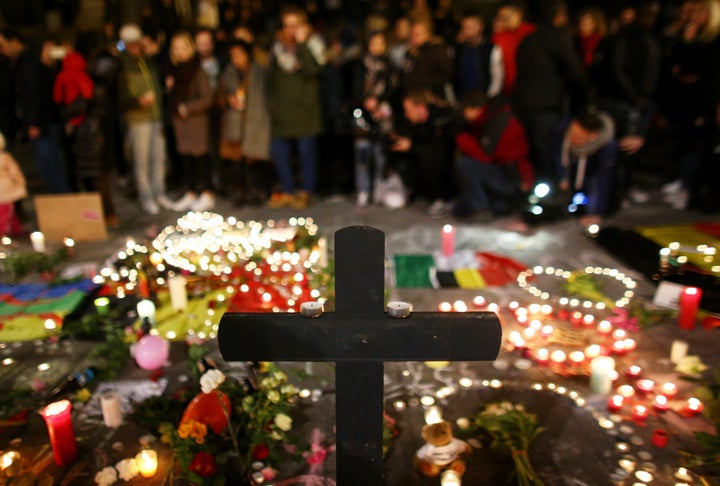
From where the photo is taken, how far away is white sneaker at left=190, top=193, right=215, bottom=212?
241 inches

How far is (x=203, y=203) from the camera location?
20.3ft

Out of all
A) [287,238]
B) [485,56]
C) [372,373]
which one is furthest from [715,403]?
[485,56]

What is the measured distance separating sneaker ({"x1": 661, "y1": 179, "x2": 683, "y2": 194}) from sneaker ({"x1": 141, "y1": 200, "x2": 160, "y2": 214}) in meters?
5.12

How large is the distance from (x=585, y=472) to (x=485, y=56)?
4342 millimetres

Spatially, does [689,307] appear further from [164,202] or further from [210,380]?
[164,202]

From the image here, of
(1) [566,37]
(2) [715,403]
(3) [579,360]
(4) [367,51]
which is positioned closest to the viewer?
(2) [715,403]

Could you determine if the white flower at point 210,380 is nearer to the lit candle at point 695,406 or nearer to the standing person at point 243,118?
the lit candle at point 695,406

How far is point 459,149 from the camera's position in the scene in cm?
576

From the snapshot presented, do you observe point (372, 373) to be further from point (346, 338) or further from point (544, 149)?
point (544, 149)

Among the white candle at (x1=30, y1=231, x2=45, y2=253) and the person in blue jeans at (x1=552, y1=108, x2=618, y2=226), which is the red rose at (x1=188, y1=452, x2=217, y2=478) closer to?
the white candle at (x1=30, y1=231, x2=45, y2=253)

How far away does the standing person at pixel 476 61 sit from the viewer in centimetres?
578

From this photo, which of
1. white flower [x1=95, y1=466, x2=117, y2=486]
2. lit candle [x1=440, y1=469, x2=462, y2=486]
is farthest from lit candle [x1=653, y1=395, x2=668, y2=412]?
white flower [x1=95, y1=466, x2=117, y2=486]

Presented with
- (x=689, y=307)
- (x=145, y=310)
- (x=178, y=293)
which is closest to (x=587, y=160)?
(x=689, y=307)

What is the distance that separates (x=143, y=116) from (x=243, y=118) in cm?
94
